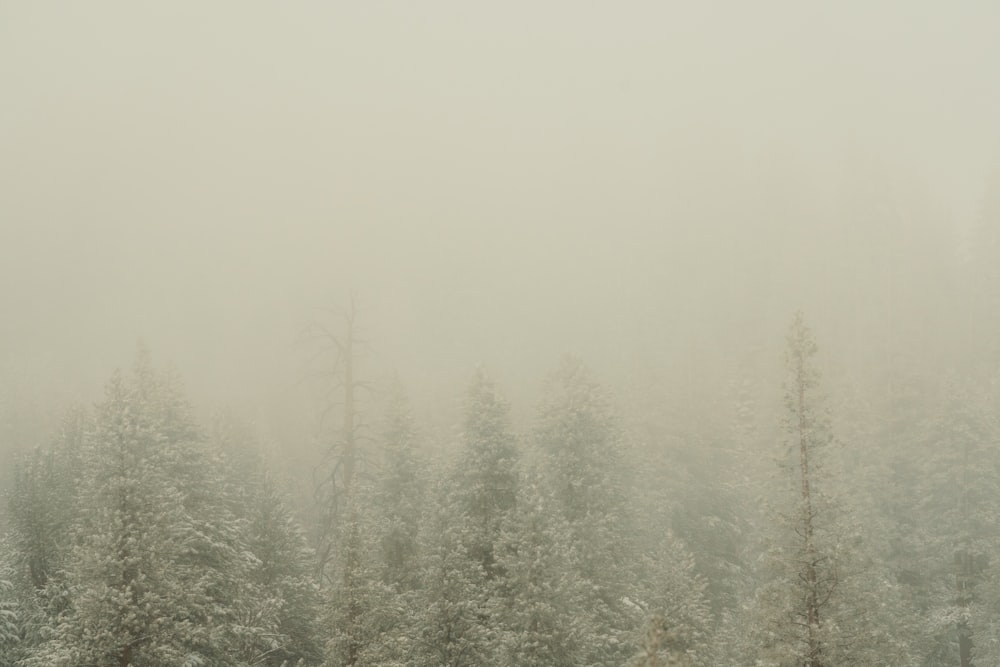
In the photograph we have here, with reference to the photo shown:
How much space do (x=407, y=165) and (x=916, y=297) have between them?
12646cm

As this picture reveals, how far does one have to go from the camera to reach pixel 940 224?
2400 inches

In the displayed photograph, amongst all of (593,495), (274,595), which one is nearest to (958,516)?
(593,495)

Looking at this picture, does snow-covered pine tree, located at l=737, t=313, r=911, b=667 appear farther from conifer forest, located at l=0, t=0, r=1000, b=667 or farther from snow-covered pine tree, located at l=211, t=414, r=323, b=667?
snow-covered pine tree, located at l=211, t=414, r=323, b=667

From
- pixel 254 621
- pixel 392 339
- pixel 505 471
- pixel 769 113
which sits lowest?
pixel 254 621

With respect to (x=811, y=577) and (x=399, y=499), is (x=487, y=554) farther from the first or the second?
(x=811, y=577)

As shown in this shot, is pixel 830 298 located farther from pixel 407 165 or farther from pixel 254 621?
pixel 407 165

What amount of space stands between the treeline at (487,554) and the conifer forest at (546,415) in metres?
0.11

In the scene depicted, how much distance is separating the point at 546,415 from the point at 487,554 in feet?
25.0

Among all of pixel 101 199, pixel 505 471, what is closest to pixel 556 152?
pixel 505 471

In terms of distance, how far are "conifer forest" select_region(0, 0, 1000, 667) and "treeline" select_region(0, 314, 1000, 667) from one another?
109mm

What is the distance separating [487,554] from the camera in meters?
17.4

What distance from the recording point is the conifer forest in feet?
46.0

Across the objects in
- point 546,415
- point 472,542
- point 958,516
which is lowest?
point 958,516

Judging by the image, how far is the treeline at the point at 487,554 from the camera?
1295cm
